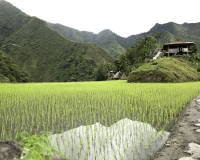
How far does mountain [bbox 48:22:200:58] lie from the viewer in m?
75.7

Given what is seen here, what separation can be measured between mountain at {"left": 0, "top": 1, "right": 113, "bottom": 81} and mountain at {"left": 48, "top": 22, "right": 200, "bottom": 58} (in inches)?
785

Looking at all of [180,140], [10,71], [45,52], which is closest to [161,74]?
[180,140]

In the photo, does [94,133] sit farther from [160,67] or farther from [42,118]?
[160,67]

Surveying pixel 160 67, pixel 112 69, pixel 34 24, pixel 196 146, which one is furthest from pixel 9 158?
pixel 34 24

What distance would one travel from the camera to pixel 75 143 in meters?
3.52

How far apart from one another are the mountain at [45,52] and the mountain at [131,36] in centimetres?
1993

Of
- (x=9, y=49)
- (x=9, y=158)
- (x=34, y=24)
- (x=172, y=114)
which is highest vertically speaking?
(x=34, y=24)

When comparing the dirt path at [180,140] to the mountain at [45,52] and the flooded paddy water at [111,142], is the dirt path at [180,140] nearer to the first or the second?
the flooded paddy water at [111,142]

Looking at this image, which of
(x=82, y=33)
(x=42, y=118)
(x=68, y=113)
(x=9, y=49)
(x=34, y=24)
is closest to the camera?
(x=42, y=118)

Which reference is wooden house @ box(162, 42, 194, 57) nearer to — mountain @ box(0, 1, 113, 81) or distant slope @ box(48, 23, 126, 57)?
mountain @ box(0, 1, 113, 81)

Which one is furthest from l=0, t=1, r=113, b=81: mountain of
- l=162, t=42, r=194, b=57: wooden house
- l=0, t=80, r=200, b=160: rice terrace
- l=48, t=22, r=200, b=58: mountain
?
l=0, t=80, r=200, b=160: rice terrace

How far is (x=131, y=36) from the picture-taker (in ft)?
369

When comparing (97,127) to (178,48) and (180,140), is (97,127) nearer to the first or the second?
(180,140)

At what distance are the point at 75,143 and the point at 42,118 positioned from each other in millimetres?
2136
